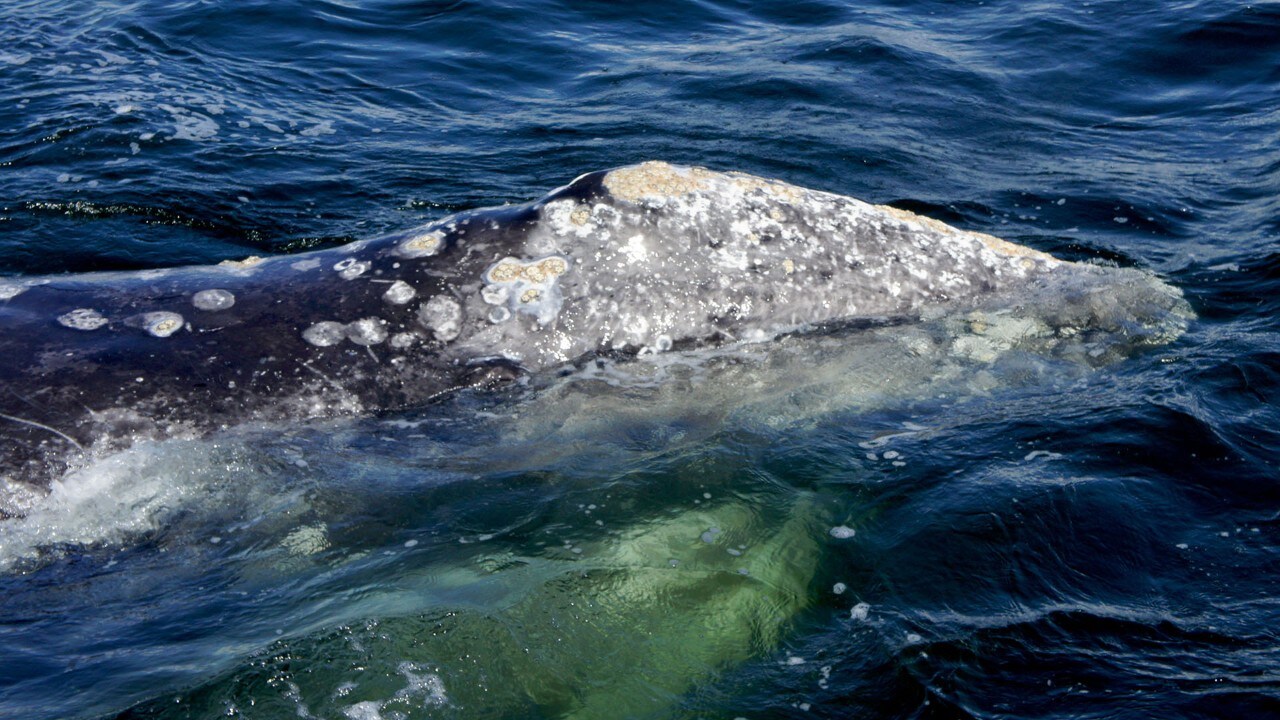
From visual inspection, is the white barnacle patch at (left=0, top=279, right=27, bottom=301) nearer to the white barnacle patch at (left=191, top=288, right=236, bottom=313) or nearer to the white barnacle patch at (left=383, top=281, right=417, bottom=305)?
the white barnacle patch at (left=191, top=288, right=236, bottom=313)

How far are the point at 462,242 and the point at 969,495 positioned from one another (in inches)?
110

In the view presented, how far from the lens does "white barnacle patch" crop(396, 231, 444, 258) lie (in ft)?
19.6

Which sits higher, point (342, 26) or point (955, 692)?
point (342, 26)

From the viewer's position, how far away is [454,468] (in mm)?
5496

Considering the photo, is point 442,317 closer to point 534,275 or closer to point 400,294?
point 400,294

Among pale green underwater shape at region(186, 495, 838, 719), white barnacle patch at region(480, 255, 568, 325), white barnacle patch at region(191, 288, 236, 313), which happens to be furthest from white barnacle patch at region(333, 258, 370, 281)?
pale green underwater shape at region(186, 495, 838, 719)

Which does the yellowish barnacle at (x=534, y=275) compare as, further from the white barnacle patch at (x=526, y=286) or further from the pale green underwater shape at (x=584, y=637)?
the pale green underwater shape at (x=584, y=637)

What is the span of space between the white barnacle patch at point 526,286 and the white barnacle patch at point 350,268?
25.1 inches

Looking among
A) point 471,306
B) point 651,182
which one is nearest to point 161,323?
point 471,306

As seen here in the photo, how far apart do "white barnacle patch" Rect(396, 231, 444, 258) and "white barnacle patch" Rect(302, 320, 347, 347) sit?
532 millimetres

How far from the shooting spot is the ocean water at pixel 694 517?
4199mm

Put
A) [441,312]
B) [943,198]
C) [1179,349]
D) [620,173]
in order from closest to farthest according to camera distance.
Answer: [441,312] < [620,173] < [1179,349] < [943,198]

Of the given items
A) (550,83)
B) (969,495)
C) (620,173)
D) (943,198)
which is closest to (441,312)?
(620,173)

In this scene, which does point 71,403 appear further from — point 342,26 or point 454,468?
point 342,26
